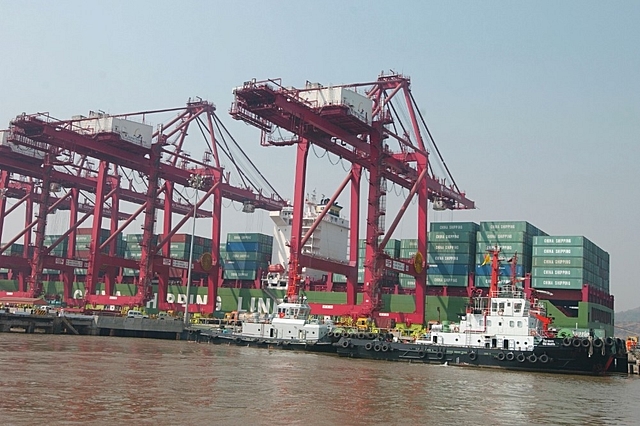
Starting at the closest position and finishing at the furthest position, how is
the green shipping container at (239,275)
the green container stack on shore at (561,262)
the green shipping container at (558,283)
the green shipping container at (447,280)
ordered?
the green shipping container at (558,283)
the green container stack on shore at (561,262)
the green shipping container at (447,280)
the green shipping container at (239,275)

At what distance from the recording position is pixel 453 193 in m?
65.9

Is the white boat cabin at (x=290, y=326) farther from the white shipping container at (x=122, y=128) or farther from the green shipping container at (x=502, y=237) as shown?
the white shipping container at (x=122, y=128)

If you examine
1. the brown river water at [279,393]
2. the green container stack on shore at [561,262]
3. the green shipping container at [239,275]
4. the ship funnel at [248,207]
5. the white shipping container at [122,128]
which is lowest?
the brown river water at [279,393]

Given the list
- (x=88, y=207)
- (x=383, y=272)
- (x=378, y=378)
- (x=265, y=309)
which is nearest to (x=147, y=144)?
(x=265, y=309)

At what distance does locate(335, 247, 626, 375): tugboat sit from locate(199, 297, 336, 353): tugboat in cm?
401

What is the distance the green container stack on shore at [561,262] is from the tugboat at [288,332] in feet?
75.7

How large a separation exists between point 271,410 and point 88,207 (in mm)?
80479

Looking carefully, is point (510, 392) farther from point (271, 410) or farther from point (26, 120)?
point (26, 120)

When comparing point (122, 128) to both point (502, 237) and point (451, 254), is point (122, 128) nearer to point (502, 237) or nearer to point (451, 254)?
point (451, 254)

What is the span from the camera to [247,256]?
77.4m

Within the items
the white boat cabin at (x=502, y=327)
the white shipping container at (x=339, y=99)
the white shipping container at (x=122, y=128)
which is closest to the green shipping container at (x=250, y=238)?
the white shipping container at (x=122, y=128)

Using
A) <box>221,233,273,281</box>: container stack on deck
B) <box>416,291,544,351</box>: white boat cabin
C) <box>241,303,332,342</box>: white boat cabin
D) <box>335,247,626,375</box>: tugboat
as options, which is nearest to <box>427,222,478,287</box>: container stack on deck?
<box>241,303,332,342</box>: white boat cabin

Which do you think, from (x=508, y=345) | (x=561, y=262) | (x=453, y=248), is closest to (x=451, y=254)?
(x=453, y=248)

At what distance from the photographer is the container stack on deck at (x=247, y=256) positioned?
252 feet
